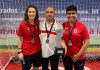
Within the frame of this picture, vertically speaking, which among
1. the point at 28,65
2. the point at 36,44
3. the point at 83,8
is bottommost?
the point at 28,65

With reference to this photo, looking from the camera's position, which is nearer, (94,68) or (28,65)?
(28,65)

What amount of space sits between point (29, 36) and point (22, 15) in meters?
2.34

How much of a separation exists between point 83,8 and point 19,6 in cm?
151

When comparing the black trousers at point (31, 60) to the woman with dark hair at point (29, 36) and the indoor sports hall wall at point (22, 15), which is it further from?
the indoor sports hall wall at point (22, 15)

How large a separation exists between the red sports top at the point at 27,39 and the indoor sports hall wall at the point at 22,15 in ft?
7.00

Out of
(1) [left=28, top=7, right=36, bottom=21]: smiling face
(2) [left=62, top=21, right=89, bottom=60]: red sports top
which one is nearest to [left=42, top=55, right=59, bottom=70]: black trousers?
(2) [left=62, top=21, right=89, bottom=60]: red sports top

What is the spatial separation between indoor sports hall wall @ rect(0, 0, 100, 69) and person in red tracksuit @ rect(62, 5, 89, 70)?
Answer: 2444 mm

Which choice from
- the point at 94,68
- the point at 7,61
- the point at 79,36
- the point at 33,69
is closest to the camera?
the point at 79,36

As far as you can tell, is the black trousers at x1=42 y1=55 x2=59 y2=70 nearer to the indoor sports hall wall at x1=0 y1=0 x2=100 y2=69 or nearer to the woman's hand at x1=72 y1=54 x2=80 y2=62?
the woman's hand at x1=72 y1=54 x2=80 y2=62

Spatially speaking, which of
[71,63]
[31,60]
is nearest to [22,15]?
[31,60]

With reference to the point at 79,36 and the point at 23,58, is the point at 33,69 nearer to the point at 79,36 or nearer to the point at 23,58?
the point at 23,58

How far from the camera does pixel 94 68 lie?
6.91 m

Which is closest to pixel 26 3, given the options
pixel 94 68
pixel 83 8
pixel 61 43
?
pixel 83 8

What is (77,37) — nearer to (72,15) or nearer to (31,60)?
(72,15)
